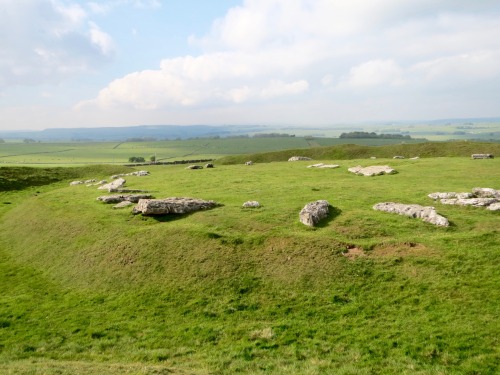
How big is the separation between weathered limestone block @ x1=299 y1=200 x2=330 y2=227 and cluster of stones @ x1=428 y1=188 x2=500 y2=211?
11.9m

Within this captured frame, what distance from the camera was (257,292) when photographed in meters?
23.2

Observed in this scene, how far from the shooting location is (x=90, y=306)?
2384 centimetres

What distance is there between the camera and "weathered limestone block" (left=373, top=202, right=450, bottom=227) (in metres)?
28.5

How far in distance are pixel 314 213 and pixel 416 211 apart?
8806 mm

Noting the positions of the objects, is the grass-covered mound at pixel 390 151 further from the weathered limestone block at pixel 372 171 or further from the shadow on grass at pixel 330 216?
the shadow on grass at pixel 330 216

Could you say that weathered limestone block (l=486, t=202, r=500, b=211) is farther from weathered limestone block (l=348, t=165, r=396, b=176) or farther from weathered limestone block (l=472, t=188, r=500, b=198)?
weathered limestone block (l=348, t=165, r=396, b=176)

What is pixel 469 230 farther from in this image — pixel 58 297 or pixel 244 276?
pixel 58 297

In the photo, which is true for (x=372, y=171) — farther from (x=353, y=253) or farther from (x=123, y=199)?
(x=123, y=199)

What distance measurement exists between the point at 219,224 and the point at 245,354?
14.6m

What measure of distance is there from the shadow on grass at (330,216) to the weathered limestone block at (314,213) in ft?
0.93

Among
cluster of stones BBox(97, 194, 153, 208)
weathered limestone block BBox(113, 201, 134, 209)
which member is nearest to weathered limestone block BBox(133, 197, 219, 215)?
A: weathered limestone block BBox(113, 201, 134, 209)

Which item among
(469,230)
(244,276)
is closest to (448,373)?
(244,276)

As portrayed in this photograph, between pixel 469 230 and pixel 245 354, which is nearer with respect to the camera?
pixel 245 354

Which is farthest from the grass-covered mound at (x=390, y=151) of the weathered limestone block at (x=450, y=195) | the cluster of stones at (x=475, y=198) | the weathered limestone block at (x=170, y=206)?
the weathered limestone block at (x=170, y=206)
